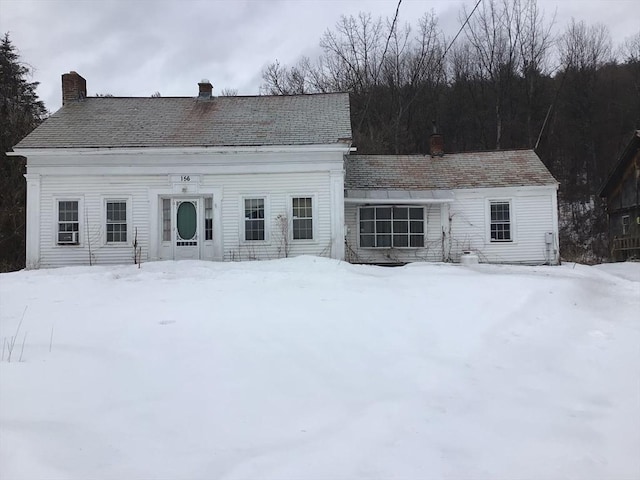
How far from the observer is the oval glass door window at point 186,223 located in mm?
15148

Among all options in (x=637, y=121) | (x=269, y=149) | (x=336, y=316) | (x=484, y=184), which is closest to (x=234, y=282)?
(x=336, y=316)

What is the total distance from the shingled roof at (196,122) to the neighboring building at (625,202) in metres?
15.5

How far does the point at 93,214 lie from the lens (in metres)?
15.0

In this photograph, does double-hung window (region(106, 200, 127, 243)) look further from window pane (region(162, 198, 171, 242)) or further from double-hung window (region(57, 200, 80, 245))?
window pane (region(162, 198, 171, 242))

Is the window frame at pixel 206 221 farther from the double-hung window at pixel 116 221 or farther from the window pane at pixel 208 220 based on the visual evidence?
the double-hung window at pixel 116 221

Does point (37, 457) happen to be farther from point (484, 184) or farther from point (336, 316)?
point (484, 184)

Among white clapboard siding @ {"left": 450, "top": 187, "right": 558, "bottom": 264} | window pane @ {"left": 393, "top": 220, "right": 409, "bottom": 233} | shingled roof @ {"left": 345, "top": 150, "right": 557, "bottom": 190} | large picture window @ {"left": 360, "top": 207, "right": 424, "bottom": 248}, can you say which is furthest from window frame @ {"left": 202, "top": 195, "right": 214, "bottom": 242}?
white clapboard siding @ {"left": 450, "top": 187, "right": 558, "bottom": 264}

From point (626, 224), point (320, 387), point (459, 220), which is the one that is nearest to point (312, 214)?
point (459, 220)

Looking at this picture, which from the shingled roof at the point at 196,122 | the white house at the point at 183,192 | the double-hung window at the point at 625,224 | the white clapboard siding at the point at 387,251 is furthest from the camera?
the double-hung window at the point at 625,224

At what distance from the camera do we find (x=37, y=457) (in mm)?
3188

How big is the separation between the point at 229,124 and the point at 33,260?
7638mm

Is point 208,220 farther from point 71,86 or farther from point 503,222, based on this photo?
point 503,222

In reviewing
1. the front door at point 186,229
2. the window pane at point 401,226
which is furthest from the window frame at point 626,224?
the front door at point 186,229

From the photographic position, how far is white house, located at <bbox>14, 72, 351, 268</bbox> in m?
14.9
